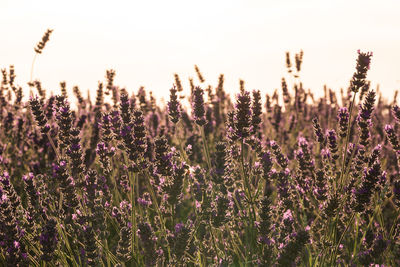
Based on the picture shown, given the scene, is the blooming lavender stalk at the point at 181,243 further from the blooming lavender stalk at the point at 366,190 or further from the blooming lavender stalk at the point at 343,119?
the blooming lavender stalk at the point at 343,119

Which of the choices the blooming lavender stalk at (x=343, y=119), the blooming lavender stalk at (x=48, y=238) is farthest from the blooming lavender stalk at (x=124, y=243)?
the blooming lavender stalk at (x=343, y=119)

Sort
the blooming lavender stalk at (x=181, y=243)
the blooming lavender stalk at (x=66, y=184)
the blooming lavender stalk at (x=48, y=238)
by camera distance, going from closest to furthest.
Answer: the blooming lavender stalk at (x=48, y=238), the blooming lavender stalk at (x=181, y=243), the blooming lavender stalk at (x=66, y=184)

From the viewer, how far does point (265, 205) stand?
7.90 feet

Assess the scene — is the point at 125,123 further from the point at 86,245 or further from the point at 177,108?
the point at 86,245

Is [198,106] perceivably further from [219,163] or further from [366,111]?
[366,111]

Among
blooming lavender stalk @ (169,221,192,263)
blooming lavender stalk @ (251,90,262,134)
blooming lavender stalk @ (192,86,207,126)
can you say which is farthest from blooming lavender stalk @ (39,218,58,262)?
blooming lavender stalk @ (251,90,262,134)

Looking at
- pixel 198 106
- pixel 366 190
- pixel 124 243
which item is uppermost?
pixel 198 106

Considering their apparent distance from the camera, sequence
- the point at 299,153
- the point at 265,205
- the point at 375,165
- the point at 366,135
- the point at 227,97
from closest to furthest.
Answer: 1. the point at 375,165
2. the point at 265,205
3. the point at 366,135
4. the point at 299,153
5. the point at 227,97

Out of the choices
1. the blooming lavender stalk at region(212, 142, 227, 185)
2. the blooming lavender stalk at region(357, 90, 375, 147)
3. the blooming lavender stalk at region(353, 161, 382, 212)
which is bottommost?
the blooming lavender stalk at region(353, 161, 382, 212)

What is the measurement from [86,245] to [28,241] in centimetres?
76

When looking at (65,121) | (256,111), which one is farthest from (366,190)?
(65,121)

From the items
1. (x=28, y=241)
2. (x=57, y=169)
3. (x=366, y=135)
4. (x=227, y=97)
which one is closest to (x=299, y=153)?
(x=366, y=135)

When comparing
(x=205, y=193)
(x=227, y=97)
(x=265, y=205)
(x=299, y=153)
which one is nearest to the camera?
(x=265, y=205)

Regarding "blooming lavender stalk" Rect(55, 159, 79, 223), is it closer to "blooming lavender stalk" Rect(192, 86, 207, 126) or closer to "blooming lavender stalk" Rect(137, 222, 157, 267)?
"blooming lavender stalk" Rect(137, 222, 157, 267)
